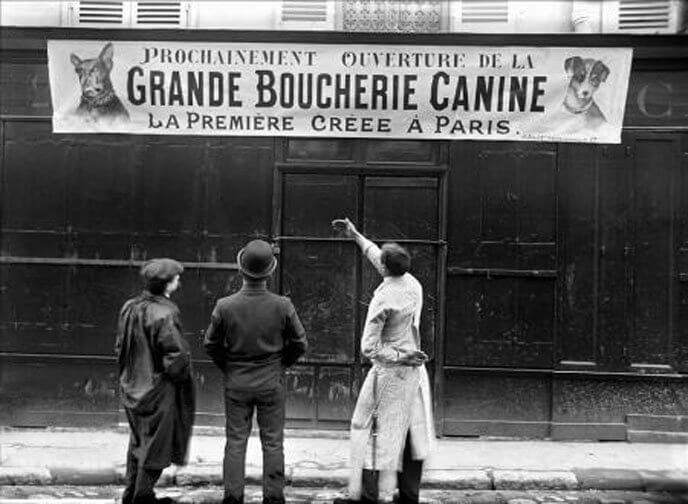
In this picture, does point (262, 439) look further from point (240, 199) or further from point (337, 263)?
point (240, 199)

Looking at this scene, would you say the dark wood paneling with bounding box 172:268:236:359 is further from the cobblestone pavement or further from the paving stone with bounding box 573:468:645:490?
the paving stone with bounding box 573:468:645:490

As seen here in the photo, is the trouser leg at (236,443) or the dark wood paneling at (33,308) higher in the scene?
the dark wood paneling at (33,308)

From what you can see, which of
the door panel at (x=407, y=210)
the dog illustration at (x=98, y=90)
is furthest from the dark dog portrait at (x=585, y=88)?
the dog illustration at (x=98, y=90)

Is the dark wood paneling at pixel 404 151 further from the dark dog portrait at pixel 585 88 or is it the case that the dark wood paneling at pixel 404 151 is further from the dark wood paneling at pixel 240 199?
the dark dog portrait at pixel 585 88

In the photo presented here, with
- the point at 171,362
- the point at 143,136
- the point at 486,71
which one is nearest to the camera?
the point at 171,362

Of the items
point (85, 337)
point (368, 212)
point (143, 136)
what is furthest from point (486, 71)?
point (85, 337)

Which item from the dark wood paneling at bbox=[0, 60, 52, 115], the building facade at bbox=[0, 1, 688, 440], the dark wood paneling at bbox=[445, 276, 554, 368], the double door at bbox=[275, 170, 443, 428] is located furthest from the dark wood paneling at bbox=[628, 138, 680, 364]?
the dark wood paneling at bbox=[0, 60, 52, 115]

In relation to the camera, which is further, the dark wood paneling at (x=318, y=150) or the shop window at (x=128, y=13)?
the shop window at (x=128, y=13)

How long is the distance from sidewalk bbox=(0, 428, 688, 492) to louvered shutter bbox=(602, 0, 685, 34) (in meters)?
4.34

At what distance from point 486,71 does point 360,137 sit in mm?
1421

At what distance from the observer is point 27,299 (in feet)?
26.6

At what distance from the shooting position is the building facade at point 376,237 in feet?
25.5

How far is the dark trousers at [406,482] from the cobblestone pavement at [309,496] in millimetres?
400

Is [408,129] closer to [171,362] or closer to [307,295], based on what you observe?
[307,295]
